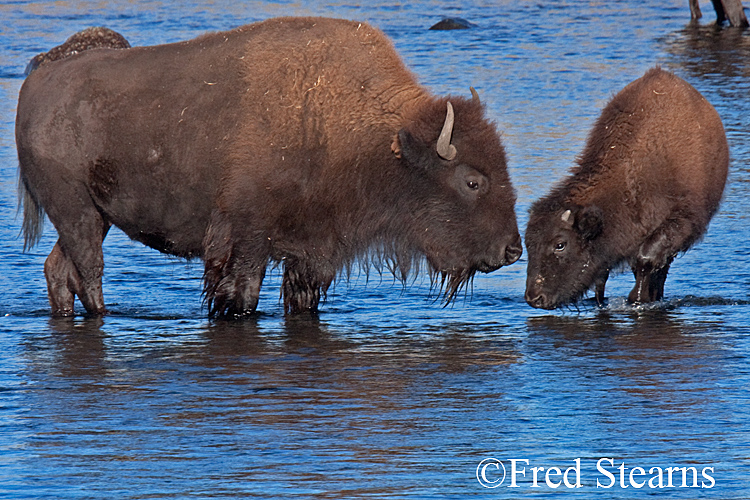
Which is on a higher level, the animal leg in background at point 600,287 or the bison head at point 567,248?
the bison head at point 567,248

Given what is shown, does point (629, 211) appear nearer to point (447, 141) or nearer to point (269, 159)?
point (447, 141)

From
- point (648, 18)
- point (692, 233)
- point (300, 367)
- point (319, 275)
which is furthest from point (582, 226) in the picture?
point (648, 18)

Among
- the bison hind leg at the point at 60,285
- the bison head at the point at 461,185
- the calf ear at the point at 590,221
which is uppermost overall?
the bison head at the point at 461,185

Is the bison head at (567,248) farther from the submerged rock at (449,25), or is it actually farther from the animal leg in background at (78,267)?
the submerged rock at (449,25)

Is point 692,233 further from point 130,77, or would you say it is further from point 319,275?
point 130,77

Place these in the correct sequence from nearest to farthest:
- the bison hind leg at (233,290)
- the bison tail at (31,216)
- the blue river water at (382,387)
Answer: the blue river water at (382,387) < the bison hind leg at (233,290) < the bison tail at (31,216)

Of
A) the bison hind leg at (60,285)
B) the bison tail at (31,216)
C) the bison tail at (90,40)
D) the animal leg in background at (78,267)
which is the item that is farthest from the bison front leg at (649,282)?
the bison tail at (90,40)

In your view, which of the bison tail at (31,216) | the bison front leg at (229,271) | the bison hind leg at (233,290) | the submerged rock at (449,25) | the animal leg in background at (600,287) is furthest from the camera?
the submerged rock at (449,25)

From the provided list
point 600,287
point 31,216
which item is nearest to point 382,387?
point 600,287

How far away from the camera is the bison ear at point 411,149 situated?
798cm

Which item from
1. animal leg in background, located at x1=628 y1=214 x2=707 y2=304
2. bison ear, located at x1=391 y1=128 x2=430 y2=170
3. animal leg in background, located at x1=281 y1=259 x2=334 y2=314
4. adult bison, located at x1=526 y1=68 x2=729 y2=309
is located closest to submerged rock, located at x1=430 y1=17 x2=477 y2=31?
adult bison, located at x1=526 y1=68 x2=729 y2=309

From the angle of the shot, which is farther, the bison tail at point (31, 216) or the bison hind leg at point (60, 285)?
the bison tail at point (31, 216)

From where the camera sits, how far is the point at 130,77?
8.38 meters

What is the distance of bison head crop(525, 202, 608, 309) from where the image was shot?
891 cm
